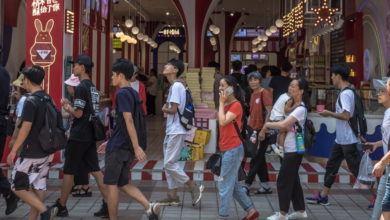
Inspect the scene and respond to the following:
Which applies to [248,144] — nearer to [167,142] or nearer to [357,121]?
[167,142]

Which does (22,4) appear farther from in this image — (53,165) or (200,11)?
(53,165)

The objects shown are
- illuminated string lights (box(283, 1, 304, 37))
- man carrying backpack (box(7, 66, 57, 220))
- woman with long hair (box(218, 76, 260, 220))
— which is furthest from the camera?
illuminated string lights (box(283, 1, 304, 37))

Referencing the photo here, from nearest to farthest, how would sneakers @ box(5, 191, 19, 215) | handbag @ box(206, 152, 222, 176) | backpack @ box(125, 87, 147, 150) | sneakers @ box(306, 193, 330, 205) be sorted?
backpack @ box(125, 87, 147, 150) < handbag @ box(206, 152, 222, 176) < sneakers @ box(5, 191, 19, 215) < sneakers @ box(306, 193, 330, 205)

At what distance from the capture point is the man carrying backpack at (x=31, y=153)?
509cm

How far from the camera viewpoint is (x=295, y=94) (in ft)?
19.5

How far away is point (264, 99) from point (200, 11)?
767cm

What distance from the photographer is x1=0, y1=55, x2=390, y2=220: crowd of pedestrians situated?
17.0 ft

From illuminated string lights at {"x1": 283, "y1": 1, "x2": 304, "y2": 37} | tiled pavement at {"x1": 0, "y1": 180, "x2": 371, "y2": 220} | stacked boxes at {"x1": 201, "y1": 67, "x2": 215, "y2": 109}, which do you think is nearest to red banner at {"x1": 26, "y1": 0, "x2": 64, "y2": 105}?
tiled pavement at {"x1": 0, "y1": 180, "x2": 371, "y2": 220}

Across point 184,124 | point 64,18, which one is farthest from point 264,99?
point 64,18

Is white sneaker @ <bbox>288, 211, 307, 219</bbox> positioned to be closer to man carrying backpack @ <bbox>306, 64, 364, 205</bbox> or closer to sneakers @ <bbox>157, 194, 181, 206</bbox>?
man carrying backpack @ <bbox>306, 64, 364, 205</bbox>

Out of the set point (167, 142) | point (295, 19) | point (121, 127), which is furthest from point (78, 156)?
point (295, 19)

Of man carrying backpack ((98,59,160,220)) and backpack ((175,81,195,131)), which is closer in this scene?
man carrying backpack ((98,59,160,220))

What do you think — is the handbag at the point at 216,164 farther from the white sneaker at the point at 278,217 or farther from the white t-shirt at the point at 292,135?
the white sneaker at the point at 278,217

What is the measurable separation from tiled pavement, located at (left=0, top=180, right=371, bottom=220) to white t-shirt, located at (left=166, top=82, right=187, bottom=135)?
2.70ft
